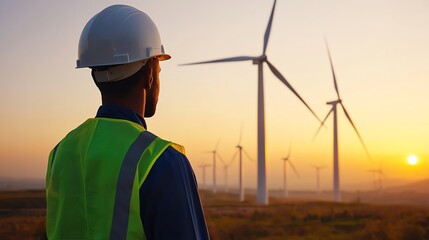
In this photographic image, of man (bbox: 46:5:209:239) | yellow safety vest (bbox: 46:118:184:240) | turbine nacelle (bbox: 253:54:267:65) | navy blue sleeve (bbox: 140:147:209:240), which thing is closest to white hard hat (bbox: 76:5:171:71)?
man (bbox: 46:5:209:239)

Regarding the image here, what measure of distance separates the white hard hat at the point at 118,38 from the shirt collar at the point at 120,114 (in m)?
0.16

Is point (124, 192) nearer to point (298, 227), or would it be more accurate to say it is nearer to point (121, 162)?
point (121, 162)

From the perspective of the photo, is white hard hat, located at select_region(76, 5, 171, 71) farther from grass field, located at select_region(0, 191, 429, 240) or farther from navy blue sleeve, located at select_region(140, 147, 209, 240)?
grass field, located at select_region(0, 191, 429, 240)

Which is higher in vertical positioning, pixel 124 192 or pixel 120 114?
pixel 120 114

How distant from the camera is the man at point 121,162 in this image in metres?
2.58

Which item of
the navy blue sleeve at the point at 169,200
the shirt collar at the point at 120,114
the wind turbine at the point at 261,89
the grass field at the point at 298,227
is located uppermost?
the wind turbine at the point at 261,89

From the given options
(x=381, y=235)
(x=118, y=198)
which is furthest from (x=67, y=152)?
(x=381, y=235)

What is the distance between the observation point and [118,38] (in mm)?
3162

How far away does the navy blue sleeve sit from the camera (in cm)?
255

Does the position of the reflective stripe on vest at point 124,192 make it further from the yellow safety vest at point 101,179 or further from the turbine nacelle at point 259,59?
the turbine nacelle at point 259,59

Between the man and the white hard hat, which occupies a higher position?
the white hard hat

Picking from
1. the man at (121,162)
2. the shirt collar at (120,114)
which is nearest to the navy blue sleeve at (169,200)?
the man at (121,162)

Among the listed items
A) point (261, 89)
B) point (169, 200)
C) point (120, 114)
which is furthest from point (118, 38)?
point (261, 89)

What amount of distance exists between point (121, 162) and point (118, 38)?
0.76 metres
